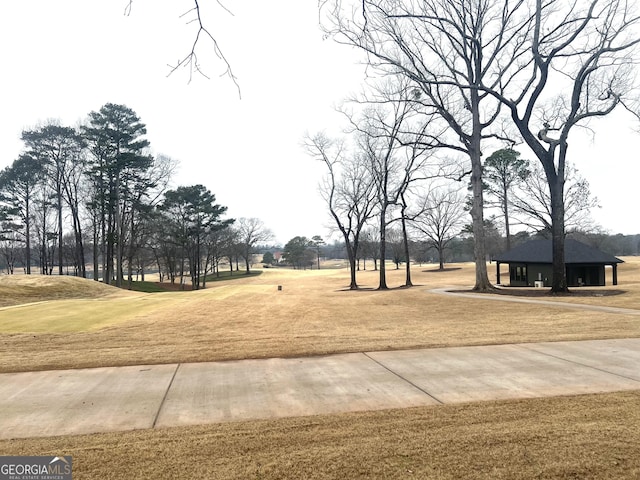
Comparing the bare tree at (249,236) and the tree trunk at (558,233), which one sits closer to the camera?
the tree trunk at (558,233)

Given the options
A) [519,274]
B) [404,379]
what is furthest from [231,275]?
[404,379]

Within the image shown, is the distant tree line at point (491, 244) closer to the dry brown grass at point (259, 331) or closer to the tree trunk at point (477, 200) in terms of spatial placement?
the tree trunk at point (477, 200)

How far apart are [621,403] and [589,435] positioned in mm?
1310

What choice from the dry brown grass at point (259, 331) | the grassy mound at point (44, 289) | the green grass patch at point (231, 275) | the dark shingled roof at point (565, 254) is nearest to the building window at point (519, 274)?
the dark shingled roof at point (565, 254)

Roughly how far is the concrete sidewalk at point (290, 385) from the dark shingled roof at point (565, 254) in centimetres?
2756

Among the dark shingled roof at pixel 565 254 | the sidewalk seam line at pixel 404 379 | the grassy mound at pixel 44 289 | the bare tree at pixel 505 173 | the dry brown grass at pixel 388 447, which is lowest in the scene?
the grassy mound at pixel 44 289

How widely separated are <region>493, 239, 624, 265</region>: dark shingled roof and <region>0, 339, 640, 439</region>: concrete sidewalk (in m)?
27.6

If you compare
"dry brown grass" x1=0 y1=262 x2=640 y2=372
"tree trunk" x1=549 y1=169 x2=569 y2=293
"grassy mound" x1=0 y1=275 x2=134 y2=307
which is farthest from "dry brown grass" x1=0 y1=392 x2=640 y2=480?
"grassy mound" x1=0 y1=275 x2=134 y2=307

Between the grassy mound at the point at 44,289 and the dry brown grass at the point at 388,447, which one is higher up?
the dry brown grass at the point at 388,447

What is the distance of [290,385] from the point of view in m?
5.59

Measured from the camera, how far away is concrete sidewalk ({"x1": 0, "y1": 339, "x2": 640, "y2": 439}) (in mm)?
4496

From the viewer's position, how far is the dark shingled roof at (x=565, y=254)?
31.0 metres

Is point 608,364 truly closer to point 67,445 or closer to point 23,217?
point 67,445

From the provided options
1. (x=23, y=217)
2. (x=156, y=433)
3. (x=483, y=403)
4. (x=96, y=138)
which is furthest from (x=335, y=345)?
(x=23, y=217)
